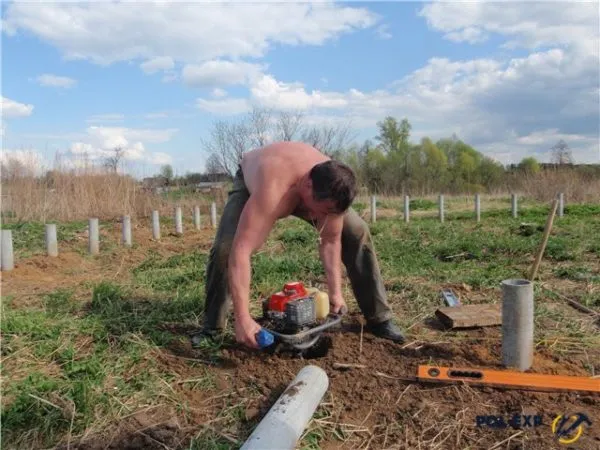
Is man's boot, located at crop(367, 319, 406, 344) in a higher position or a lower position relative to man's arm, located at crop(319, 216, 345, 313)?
lower

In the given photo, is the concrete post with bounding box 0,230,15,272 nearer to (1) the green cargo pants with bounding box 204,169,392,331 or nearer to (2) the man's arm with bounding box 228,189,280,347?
(1) the green cargo pants with bounding box 204,169,392,331

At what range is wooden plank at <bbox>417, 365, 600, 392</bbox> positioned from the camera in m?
3.00

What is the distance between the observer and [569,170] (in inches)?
1054

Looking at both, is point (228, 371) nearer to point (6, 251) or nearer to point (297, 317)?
point (297, 317)

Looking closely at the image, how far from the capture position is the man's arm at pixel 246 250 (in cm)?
304

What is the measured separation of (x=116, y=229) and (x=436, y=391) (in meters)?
12.2

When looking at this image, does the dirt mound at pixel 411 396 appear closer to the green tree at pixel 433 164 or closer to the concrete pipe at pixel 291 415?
the concrete pipe at pixel 291 415

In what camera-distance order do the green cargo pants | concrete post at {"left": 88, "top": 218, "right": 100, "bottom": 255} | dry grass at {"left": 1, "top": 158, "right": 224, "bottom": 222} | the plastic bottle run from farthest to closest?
dry grass at {"left": 1, "top": 158, "right": 224, "bottom": 222} < concrete post at {"left": 88, "top": 218, "right": 100, "bottom": 255} < the green cargo pants < the plastic bottle

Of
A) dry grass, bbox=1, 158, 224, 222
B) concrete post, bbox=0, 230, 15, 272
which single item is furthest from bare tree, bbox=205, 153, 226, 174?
concrete post, bbox=0, 230, 15, 272

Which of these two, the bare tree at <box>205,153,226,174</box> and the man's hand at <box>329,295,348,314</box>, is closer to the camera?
the man's hand at <box>329,295,348,314</box>

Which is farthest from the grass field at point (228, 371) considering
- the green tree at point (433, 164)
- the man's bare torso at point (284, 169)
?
the green tree at point (433, 164)

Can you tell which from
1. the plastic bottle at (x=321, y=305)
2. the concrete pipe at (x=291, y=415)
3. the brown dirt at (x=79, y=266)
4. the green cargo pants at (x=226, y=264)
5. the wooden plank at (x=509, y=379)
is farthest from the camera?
the brown dirt at (x=79, y=266)

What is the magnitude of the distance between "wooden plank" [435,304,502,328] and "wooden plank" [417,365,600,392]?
0.90 m

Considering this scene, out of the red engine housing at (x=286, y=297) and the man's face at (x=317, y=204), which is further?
the red engine housing at (x=286, y=297)
